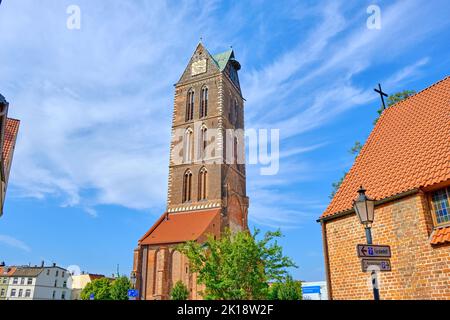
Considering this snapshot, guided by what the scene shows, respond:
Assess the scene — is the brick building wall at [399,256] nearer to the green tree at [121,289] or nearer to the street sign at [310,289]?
the street sign at [310,289]

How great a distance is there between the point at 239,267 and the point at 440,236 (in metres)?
15.1

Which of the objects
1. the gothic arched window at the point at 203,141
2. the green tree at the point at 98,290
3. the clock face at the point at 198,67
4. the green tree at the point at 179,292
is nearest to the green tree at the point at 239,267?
the green tree at the point at 179,292

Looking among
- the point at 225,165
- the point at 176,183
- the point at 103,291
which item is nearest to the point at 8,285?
the point at 103,291

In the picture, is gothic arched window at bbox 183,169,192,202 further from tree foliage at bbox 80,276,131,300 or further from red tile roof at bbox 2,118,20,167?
red tile roof at bbox 2,118,20,167

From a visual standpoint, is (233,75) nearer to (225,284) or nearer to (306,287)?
(306,287)

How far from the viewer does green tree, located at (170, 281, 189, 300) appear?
31861 mm

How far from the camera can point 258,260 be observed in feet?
76.0

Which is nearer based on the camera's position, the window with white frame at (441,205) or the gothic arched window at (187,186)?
the window with white frame at (441,205)

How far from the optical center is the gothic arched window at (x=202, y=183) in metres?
40.6

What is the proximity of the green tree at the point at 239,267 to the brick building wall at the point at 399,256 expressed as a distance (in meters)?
11.4

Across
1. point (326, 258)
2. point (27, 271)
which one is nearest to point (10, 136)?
point (326, 258)

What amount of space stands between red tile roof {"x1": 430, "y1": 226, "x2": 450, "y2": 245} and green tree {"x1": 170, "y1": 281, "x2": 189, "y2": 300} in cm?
2692

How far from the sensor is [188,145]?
44000mm
